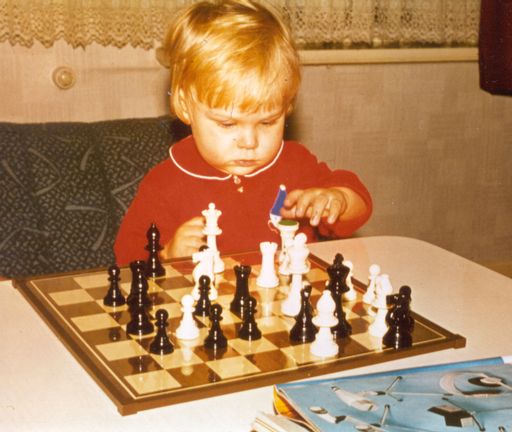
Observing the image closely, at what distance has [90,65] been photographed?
2.73 meters

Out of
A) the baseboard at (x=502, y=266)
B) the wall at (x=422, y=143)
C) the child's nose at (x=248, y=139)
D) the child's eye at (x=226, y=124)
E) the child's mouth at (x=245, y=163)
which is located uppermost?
the child's eye at (x=226, y=124)

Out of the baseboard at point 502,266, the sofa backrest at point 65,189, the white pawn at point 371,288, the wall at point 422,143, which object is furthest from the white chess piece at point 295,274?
the baseboard at point 502,266

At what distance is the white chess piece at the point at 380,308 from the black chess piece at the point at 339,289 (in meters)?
0.04

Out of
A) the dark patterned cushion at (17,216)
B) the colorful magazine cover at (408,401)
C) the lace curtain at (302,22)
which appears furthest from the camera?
the lace curtain at (302,22)

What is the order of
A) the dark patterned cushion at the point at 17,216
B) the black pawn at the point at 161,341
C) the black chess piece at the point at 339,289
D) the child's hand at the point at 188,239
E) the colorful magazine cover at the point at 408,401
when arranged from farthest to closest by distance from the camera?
the dark patterned cushion at the point at 17,216
the child's hand at the point at 188,239
the black chess piece at the point at 339,289
the black pawn at the point at 161,341
the colorful magazine cover at the point at 408,401

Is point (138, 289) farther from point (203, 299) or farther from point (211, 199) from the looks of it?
point (211, 199)

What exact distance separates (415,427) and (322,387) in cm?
14

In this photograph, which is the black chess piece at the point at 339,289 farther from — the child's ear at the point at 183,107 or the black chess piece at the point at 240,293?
Answer: the child's ear at the point at 183,107

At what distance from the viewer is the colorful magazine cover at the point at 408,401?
96 cm

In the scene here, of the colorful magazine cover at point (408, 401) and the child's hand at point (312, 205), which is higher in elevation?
the child's hand at point (312, 205)

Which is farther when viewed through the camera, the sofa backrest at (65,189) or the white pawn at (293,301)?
the sofa backrest at (65,189)

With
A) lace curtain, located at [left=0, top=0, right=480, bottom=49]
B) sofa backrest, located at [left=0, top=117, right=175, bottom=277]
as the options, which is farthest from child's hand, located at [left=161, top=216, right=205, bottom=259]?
lace curtain, located at [left=0, top=0, right=480, bottom=49]

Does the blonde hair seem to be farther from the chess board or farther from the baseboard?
the baseboard

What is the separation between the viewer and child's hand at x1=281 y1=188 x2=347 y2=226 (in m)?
1.77
